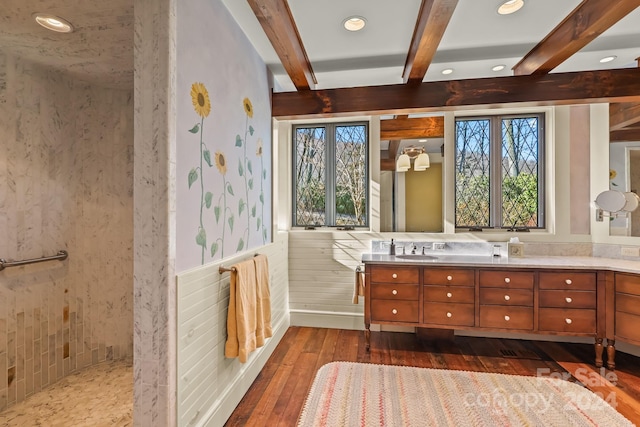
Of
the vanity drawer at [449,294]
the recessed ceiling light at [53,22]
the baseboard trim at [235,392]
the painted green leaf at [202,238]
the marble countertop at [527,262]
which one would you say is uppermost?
the recessed ceiling light at [53,22]

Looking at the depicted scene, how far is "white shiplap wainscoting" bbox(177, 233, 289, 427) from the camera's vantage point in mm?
1483

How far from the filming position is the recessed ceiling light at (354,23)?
6.61ft

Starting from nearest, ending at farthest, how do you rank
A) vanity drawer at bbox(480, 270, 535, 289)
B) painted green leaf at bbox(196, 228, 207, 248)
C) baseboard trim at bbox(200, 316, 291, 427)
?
1. painted green leaf at bbox(196, 228, 207, 248)
2. baseboard trim at bbox(200, 316, 291, 427)
3. vanity drawer at bbox(480, 270, 535, 289)

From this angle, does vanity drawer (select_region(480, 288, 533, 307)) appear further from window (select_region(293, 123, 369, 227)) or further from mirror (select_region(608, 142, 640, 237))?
window (select_region(293, 123, 369, 227))

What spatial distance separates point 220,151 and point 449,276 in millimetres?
2091

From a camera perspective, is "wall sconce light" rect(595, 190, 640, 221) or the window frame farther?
the window frame

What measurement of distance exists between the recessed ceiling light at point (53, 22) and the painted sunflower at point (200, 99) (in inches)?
30.2

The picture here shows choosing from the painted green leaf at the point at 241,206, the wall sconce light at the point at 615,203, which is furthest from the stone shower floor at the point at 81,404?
the wall sconce light at the point at 615,203

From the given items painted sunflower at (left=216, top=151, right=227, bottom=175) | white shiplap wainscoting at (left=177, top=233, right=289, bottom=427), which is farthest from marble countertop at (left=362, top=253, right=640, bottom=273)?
painted sunflower at (left=216, top=151, right=227, bottom=175)

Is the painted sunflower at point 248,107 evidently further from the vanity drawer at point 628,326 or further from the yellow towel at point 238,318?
the vanity drawer at point 628,326

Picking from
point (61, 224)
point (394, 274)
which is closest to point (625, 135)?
point (394, 274)

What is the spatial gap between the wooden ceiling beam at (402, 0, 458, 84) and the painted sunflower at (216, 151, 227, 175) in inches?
55.9

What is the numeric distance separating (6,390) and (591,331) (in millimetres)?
4153

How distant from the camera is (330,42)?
2273 millimetres
